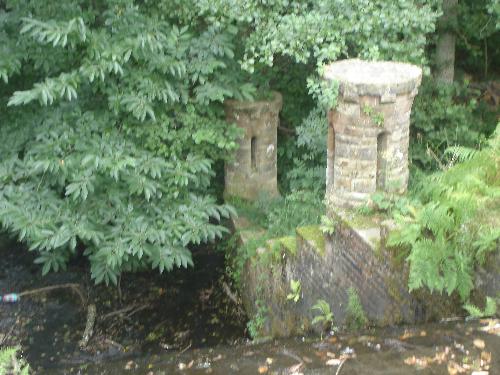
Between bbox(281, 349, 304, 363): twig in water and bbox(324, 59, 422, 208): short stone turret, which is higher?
bbox(324, 59, 422, 208): short stone turret

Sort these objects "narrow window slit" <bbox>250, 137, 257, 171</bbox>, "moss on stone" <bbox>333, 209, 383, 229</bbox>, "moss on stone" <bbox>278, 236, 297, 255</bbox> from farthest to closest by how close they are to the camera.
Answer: "narrow window slit" <bbox>250, 137, 257, 171</bbox> → "moss on stone" <bbox>278, 236, 297, 255</bbox> → "moss on stone" <bbox>333, 209, 383, 229</bbox>

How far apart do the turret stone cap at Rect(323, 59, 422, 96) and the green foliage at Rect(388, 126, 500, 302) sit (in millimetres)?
1156

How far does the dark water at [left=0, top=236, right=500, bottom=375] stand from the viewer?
4379 mm

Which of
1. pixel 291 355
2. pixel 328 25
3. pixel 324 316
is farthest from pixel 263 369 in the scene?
pixel 328 25

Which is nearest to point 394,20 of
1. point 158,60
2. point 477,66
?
point 158,60

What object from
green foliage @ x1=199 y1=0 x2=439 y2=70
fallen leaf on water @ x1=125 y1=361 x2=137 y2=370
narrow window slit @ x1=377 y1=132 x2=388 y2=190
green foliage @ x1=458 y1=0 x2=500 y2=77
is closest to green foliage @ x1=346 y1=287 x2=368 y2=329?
narrow window slit @ x1=377 y1=132 x2=388 y2=190

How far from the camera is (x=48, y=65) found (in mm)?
7641

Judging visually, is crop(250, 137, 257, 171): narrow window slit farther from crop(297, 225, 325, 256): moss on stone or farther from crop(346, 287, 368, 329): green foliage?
crop(346, 287, 368, 329): green foliage

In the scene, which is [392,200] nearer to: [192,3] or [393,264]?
[393,264]

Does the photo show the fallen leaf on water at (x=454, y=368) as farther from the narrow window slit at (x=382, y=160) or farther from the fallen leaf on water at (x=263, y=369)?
the narrow window slit at (x=382, y=160)

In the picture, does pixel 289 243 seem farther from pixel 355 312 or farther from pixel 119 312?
pixel 119 312

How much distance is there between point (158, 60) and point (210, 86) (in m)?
0.82

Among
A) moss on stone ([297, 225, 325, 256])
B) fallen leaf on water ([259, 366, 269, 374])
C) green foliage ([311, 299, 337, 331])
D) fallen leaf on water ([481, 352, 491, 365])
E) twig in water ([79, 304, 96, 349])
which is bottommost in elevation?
twig in water ([79, 304, 96, 349])

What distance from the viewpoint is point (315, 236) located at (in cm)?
691
